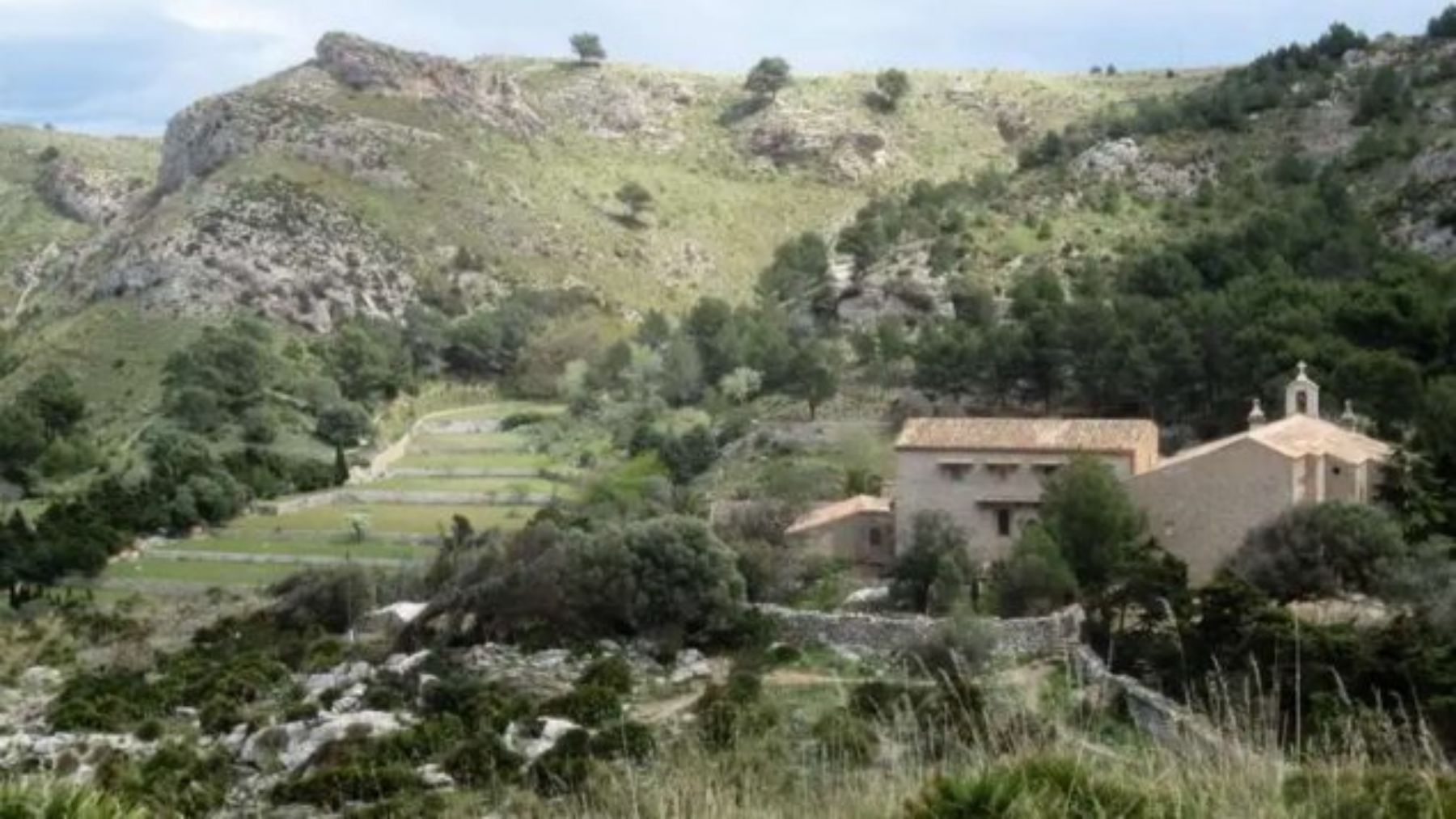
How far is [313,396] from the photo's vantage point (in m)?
64.2

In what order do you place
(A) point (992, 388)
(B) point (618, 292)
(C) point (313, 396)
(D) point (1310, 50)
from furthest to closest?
1. (B) point (618, 292)
2. (D) point (1310, 50)
3. (C) point (313, 396)
4. (A) point (992, 388)

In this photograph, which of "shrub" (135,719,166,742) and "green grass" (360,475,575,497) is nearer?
"shrub" (135,719,166,742)

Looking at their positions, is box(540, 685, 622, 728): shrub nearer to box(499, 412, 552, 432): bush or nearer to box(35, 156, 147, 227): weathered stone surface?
box(499, 412, 552, 432): bush

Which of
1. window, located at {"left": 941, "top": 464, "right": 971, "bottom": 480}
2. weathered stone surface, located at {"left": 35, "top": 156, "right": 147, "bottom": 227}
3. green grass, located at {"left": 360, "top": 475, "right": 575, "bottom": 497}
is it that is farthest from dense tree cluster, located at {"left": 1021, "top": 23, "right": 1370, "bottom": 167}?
weathered stone surface, located at {"left": 35, "top": 156, "right": 147, "bottom": 227}

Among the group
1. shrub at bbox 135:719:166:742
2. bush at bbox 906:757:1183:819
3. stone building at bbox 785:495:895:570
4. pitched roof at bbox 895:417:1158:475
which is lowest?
shrub at bbox 135:719:166:742

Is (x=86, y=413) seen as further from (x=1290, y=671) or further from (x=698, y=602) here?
(x=1290, y=671)

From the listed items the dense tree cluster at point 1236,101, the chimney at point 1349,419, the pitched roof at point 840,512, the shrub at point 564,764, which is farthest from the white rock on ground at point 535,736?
the dense tree cluster at point 1236,101

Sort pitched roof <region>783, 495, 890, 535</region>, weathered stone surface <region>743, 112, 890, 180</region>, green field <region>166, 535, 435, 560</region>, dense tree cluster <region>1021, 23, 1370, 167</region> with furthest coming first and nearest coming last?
weathered stone surface <region>743, 112, 890, 180</region> < dense tree cluster <region>1021, 23, 1370, 167</region> < green field <region>166, 535, 435, 560</region> < pitched roof <region>783, 495, 890, 535</region>

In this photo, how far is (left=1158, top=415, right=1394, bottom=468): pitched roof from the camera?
99.2 feet

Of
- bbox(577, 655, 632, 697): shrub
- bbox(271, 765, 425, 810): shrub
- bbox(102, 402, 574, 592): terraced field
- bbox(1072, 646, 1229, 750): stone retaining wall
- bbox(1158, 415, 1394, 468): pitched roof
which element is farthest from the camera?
bbox(102, 402, 574, 592): terraced field

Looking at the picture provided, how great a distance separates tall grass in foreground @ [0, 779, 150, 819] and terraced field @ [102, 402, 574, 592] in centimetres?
3362

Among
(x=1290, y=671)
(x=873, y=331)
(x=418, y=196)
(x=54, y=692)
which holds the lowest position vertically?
(x=54, y=692)

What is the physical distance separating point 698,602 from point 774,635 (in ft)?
4.98

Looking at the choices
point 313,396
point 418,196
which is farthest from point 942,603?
point 418,196
